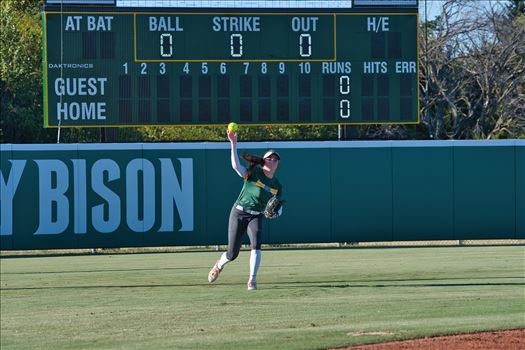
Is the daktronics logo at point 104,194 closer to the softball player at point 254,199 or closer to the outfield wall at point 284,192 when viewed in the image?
the outfield wall at point 284,192

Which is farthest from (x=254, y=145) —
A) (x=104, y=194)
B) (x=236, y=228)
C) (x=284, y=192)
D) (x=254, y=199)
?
(x=254, y=199)

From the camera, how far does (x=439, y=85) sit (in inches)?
1361

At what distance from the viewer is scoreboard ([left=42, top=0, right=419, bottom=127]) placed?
2016 centimetres

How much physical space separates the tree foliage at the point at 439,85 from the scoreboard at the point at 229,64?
33.7ft

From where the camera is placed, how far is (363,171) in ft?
75.6

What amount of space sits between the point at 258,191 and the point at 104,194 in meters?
10.8

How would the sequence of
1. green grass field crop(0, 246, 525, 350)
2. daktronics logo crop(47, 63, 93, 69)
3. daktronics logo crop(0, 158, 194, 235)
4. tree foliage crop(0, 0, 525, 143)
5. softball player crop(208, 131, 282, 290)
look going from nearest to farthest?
1. green grass field crop(0, 246, 525, 350)
2. softball player crop(208, 131, 282, 290)
3. daktronics logo crop(47, 63, 93, 69)
4. daktronics logo crop(0, 158, 194, 235)
5. tree foliage crop(0, 0, 525, 143)

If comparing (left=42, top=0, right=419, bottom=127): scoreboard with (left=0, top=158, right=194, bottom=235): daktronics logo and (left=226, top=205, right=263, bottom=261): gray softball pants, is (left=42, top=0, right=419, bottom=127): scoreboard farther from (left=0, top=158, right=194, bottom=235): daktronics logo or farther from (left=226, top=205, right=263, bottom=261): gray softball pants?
(left=226, top=205, right=263, bottom=261): gray softball pants

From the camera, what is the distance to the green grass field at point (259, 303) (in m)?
9.05

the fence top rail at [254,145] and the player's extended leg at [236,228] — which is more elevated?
the fence top rail at [254,145]

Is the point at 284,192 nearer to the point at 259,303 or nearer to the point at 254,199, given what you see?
the point at 254,199

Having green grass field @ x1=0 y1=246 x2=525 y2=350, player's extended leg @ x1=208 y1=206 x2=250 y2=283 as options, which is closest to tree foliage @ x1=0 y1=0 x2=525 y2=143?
green grass field @ x1=0 y1=246 x2=525 y2=350

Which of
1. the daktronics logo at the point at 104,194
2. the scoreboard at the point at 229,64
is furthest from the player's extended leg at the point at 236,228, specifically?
the daktronics logo at the point at 104,194

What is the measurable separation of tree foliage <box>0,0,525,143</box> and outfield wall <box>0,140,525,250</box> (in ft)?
27.1
